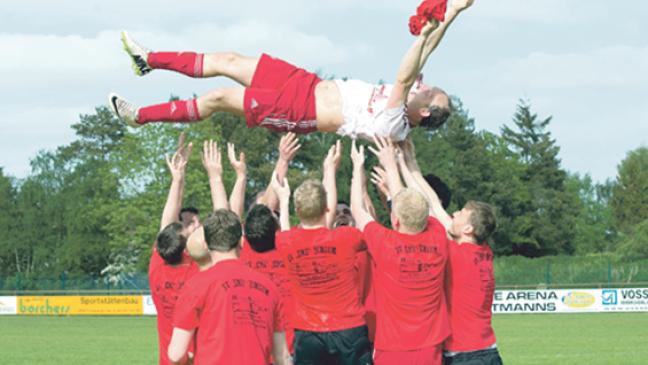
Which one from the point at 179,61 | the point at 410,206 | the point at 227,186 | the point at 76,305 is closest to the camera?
the point at 410,206

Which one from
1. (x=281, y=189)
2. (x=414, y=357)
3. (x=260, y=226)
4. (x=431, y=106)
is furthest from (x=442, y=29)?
(x=414, y=357)

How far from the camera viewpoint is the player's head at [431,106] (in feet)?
31.6

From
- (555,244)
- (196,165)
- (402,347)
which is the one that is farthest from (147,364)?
(555,244)

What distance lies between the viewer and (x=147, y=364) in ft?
69.9

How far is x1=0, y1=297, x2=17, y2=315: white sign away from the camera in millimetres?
48656

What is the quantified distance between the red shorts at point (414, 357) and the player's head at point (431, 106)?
7.78ft

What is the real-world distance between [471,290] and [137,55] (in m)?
4.05

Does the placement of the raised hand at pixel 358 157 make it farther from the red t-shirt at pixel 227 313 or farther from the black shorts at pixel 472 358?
the red t-shirt at pixel 227 313

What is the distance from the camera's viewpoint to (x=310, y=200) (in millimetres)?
8219

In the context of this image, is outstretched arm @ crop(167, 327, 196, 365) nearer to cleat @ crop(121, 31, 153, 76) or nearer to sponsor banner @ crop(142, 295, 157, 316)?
cleat @ crop(121, 31, 153, 76)

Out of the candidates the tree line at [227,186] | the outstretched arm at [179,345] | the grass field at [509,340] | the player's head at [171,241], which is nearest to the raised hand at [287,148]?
the player's head at [171,241]

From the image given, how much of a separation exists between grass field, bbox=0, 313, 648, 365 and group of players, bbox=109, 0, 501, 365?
11.9 metres

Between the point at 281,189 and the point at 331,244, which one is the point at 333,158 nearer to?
the point at 281,189

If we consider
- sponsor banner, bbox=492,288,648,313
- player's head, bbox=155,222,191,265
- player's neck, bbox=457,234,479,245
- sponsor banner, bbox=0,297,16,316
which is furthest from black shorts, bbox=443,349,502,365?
sponsor banner, bbox=0,297,16,316
